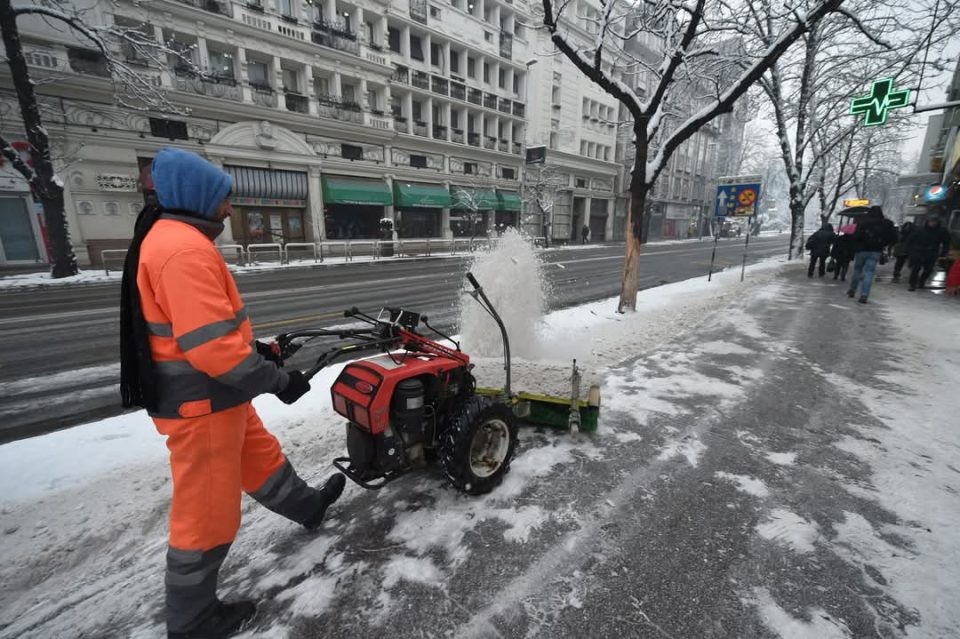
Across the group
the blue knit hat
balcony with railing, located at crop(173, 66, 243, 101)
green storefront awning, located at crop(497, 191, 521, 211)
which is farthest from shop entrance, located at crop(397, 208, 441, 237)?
the blue knit hat

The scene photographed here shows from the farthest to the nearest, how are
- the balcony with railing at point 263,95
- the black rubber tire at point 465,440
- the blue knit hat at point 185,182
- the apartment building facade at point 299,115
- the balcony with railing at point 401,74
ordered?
the balcony with railing at point 401,74, the balcony with railing at point 263,95, the apartment building facade at point 299,115, the black rubber tire at point 465,440, the blue knit hat at point 185,182

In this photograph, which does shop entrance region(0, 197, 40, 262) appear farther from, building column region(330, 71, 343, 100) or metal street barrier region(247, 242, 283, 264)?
building column region(330, 71, 343, 100)

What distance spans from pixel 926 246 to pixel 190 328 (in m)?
17.6

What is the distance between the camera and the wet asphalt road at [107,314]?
443cm

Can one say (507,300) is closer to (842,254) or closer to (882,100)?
(882,100)

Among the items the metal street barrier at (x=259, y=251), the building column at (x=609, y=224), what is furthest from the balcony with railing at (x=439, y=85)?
the building column at (x=609, y=224)

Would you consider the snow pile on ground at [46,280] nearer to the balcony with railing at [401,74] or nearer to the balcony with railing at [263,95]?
the balcony with railing at [263,95]

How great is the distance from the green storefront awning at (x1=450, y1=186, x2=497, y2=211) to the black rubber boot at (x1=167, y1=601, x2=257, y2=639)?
2858cm

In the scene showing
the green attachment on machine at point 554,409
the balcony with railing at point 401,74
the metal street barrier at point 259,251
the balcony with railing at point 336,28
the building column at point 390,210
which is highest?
the balcony with railing at point 336,28

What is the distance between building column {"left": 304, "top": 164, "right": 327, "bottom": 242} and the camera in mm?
22188

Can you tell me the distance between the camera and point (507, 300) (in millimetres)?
5367

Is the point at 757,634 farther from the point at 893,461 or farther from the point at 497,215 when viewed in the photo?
the point at 497,215

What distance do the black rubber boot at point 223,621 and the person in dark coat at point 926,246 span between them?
1691cm

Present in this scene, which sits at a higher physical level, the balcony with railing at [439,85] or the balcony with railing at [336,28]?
the balcony with railing at [336,28]
